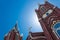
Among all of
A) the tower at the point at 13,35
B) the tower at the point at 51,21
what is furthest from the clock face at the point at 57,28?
the tower at the point at 13,35

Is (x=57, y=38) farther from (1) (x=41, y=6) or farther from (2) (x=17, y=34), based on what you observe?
(1) (x=41, y=6)

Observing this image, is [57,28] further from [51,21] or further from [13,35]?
[13,35]

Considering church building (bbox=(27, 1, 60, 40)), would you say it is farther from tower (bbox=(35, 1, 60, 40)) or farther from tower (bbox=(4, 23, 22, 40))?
tower (bbox=(4, 23, 22, 40))

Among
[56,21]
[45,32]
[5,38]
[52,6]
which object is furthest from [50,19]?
[5,38]

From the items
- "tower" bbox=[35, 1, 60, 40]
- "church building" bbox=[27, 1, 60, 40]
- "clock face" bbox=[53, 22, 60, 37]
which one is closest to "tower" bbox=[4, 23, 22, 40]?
"church building" bbox=[27, 1, 60, 40]

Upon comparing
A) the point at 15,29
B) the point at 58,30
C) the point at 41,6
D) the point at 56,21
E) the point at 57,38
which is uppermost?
the point at 41,6

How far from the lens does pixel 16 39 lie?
2880 centimetres

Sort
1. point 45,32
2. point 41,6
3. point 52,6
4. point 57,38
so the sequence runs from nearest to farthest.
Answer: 1. point 57,38
2. point 45,32
3. point 52,6
4. point 41,6

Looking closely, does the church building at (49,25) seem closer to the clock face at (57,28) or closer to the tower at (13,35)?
the clock face at (57,28)

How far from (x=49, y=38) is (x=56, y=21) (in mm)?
4064

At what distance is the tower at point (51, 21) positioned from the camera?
26472 millimetres

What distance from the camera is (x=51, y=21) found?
28.8m

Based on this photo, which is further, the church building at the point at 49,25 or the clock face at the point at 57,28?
the clock face at the point at 57,28

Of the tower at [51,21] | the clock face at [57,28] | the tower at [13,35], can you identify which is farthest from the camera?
the tower at [13,35]
